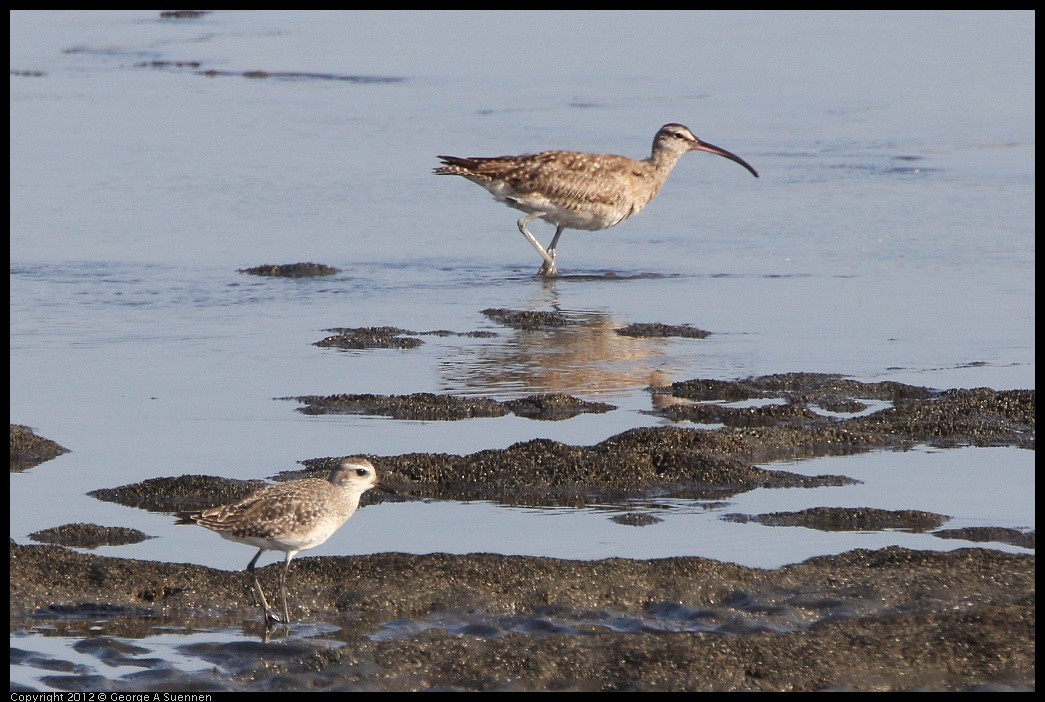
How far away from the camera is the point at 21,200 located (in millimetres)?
22109

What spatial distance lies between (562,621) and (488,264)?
11.4 m

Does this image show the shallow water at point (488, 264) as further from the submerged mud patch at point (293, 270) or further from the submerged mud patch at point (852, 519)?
the submerged mud patch at point (293, 270)

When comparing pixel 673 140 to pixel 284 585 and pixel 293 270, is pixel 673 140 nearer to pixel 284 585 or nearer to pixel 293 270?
pixel 293 270

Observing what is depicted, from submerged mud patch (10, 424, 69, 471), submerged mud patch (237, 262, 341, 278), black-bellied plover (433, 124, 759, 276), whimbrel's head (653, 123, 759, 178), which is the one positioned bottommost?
submerged mud patch (10, 424, 69, 471)

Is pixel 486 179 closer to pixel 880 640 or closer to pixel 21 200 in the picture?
pixel 21 200

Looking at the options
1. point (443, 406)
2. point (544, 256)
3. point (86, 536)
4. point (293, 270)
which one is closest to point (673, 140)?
point (544, 256)

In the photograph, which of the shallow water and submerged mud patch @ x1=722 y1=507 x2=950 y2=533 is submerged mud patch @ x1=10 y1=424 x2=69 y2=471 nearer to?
Result: the shallow water

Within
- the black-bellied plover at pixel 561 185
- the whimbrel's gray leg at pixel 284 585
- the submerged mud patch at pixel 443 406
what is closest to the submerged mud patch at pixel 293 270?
the black-bellied plover at pixel 561 185

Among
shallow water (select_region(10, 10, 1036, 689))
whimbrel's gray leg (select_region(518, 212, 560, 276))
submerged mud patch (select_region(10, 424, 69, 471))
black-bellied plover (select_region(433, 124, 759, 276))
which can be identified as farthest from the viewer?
black-bellied plover (select_region(433, 124, 759, 276))

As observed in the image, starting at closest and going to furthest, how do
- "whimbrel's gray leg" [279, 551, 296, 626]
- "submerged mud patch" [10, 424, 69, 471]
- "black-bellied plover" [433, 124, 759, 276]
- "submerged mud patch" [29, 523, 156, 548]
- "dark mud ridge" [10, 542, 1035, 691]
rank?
"dark mud ridge" [10, 542, 1035, 691] → "whimbrel's gray leg" [279, 551, 296, 626] → "submerged mud patch" [29, 523, 156, 548] → "submerged mud patch" [10, 424, 69, 471] → "black-bellied plover" [433, 124, 759, 276]

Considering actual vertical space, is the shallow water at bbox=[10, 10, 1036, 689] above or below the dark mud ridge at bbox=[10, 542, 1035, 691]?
above

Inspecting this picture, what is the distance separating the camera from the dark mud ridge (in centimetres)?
690

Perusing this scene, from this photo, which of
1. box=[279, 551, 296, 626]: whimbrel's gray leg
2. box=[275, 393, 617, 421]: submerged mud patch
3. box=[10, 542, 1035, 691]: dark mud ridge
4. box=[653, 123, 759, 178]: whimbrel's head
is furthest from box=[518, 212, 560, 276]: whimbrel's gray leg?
box=[279, 551, 296, 626]: whimbrel's gray leg

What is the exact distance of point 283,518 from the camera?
308 inches
